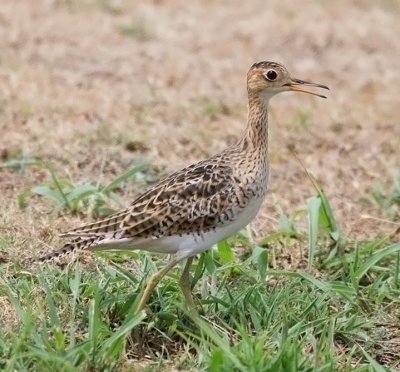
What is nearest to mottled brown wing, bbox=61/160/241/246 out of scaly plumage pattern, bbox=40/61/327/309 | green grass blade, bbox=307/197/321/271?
scaly plumage pattern, bbox=40/61/327/309

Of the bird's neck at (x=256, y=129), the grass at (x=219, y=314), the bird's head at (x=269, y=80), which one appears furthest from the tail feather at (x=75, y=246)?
the bird's head at (x=269, y=80)

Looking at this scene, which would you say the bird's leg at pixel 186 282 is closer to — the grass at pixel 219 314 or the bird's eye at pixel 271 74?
the grass at pixel 219 314

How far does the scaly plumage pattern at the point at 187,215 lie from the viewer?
6.19 meters

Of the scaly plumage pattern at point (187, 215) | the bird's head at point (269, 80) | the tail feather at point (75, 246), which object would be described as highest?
the bird's head at point (269, 80)

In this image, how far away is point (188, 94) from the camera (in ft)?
36.1

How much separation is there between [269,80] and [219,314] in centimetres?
144

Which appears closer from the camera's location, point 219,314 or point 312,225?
point 219,314

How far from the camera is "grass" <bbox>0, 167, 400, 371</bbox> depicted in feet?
18.1

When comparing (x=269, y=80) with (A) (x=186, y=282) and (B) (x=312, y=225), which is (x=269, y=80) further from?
(A) (x=186, y=282)

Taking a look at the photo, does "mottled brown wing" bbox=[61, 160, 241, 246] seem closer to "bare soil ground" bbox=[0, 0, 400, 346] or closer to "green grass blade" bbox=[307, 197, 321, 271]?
"bare soil ground" bbox=[0, 0, 400, 346]

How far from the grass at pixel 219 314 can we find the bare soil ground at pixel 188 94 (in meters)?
0.60

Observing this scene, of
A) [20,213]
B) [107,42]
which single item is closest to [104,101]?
[107,42]

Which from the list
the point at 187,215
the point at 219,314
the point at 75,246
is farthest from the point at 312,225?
the point at 75,246

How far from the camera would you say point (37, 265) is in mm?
6680
